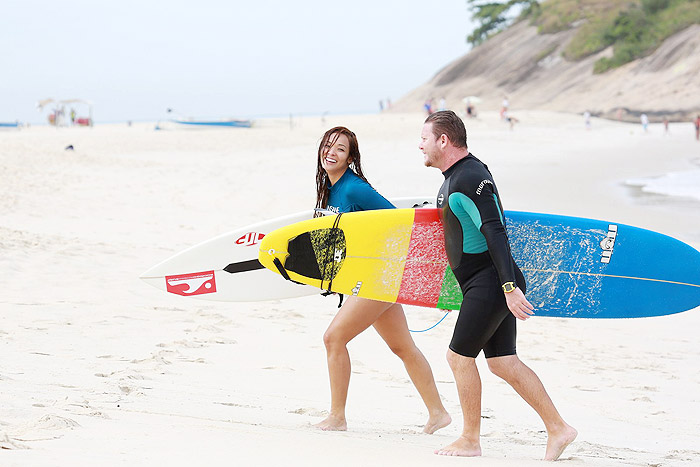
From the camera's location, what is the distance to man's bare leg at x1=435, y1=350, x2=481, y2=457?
10.1ft

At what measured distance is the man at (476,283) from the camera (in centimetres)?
301

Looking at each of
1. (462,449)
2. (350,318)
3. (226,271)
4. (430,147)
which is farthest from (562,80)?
(462,449)

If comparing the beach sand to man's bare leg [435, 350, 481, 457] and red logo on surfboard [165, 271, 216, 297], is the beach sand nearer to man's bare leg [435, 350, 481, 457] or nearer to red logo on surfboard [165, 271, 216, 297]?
man's bare leg [435, 350, 481, 457]

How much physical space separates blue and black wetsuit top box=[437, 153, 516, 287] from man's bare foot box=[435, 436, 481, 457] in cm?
62

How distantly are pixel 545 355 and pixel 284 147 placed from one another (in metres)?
21.3

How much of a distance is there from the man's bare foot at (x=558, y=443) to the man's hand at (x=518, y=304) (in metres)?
0.54

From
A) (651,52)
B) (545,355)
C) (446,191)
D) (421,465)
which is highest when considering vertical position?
(651,52)

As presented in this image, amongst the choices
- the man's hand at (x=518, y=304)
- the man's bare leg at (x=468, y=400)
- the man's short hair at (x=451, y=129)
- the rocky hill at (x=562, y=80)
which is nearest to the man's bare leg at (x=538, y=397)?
the man's bare leg at (x=468, y=400)

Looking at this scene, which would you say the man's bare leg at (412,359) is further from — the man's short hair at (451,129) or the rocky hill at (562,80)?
the rocky hill at (562,80)

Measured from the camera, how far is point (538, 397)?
3164 millimetres

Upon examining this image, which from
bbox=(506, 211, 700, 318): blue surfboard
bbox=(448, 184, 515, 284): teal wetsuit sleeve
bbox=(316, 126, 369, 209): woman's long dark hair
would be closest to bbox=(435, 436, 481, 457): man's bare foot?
bbox=(448, 184, 515, 284): teal wetsuit sleeve

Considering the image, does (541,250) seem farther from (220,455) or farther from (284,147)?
(284,147)

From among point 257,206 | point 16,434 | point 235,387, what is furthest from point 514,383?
point 257,206

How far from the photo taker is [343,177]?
12.1ft
